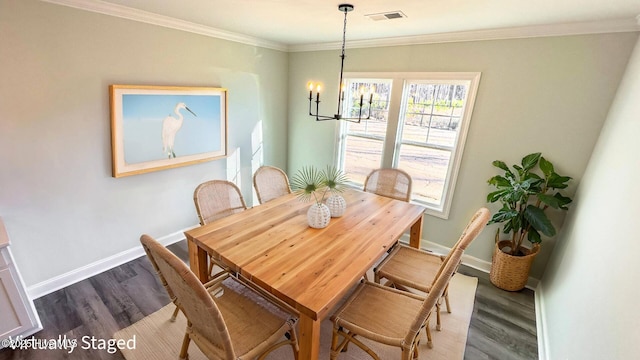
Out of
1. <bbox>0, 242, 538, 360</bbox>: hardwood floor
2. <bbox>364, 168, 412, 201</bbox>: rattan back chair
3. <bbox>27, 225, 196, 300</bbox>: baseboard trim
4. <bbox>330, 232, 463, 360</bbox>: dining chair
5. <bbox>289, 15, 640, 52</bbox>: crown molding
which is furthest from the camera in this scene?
<bbox>364, 168, 412, 201</bbox>: rattan back chair

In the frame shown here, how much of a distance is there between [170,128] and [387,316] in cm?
266

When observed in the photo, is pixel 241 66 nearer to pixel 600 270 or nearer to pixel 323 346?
pixel 323 346

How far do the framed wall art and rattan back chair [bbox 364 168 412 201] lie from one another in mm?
1854

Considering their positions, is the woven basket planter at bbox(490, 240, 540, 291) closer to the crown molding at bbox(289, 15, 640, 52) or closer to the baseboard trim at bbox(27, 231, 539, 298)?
the baseboard trim at bbox(27, 231, 539, 298)

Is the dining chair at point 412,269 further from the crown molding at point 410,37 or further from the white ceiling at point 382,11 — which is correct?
the crown molding at point 410,37

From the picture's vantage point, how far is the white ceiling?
1.91 meters

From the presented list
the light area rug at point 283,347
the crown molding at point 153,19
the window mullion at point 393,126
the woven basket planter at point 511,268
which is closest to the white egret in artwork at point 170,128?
the crown molding at point 153,19

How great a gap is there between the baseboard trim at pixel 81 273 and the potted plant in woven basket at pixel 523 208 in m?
3.52

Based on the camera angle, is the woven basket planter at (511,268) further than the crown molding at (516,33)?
Yes

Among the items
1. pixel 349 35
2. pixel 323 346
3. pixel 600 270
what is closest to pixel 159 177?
pixel 323 346

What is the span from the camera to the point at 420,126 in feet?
10.8

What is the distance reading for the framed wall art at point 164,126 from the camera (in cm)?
255

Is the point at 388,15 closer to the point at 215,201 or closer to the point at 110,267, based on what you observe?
the point at 215,201

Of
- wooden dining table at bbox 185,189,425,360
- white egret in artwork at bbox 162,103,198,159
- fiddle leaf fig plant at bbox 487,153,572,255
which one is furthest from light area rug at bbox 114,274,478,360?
white egret in artwork at bbox 162,103,198,159
